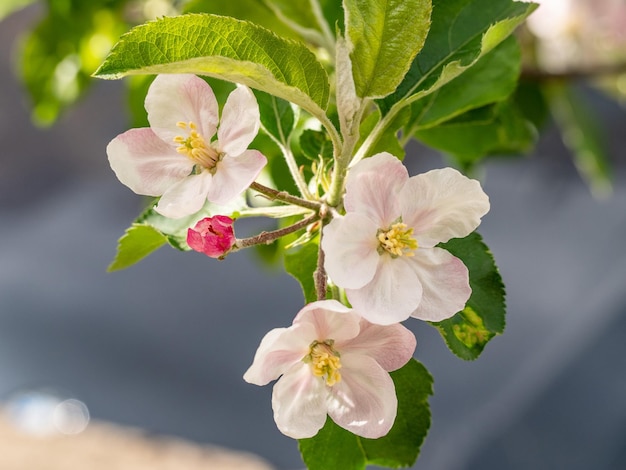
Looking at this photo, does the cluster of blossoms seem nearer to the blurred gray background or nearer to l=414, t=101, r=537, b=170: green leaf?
l=414, t=101, r=537, b=170: green leaf

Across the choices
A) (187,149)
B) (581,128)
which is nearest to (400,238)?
(187,149)

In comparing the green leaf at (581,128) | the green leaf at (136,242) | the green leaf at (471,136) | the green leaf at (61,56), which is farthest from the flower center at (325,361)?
the green leaf at (581,128)

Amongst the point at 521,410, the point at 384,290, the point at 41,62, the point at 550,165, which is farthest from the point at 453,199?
the point at 550,165

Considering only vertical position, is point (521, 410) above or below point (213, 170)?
below

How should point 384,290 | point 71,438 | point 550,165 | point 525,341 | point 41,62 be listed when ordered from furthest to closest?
point 550,165 < point 525,341 < point 71,438 < point 41,62 < point 384,290

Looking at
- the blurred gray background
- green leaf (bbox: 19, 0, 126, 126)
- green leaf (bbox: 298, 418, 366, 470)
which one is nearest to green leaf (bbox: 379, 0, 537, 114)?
green leaf (bbox: 298, 418, 366, 470)

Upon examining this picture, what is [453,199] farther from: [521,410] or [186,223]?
[521,410]

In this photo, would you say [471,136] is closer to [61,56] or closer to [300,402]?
[300,402]
